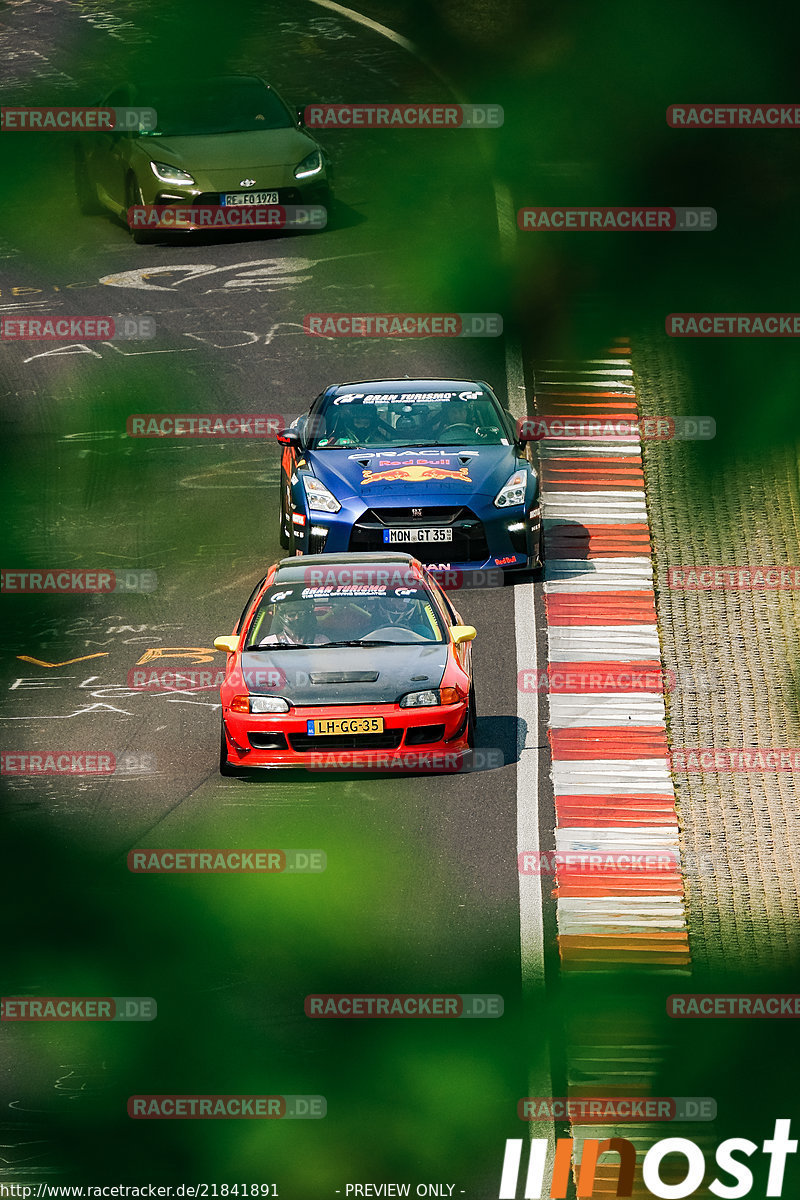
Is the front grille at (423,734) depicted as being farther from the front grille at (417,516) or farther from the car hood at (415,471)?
the car hood at (415,471)

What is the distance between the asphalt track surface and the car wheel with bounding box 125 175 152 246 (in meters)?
0.40

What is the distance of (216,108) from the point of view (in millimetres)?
27312

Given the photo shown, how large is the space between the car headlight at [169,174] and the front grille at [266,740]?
11793 mm

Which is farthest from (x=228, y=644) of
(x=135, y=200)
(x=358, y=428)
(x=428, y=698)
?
(x=135, y=200)

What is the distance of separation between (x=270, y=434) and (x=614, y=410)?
13.0 ft

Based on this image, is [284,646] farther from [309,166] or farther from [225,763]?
[309,166]

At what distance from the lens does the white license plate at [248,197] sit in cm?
2622

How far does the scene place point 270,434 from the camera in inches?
964

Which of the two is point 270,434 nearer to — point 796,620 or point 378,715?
point 796,620

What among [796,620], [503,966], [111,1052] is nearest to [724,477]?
[796,620]

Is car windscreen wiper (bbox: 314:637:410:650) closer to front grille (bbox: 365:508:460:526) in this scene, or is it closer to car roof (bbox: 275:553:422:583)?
car roof (bbox: 275:553:422:583)

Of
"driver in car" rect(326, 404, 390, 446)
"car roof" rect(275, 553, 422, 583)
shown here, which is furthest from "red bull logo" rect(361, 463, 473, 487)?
"car roof" rect(275, 553, 422, 583)

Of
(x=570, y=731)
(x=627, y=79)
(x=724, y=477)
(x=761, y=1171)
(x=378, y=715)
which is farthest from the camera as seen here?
(x=627, y=79)

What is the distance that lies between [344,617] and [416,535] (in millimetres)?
2619
